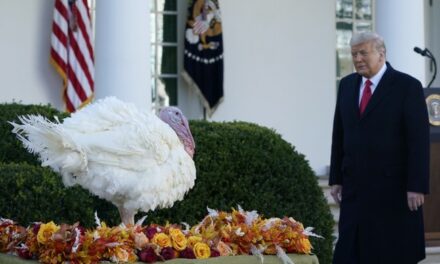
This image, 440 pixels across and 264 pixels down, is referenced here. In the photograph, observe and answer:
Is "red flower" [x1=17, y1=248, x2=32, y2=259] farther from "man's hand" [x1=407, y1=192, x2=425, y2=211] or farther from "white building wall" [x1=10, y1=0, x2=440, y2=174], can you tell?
"white building wall" [x1=10, y1=0, x2=440, y2=174]

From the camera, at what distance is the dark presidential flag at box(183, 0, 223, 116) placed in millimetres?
12648

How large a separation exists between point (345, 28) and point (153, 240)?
9190 mm

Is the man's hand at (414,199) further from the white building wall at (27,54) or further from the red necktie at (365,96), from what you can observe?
the white building wall at (27,54)

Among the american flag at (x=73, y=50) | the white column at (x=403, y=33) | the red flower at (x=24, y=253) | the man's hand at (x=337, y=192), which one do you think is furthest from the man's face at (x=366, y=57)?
the american flag at (x=73, y=50)

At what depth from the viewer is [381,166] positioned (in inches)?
269

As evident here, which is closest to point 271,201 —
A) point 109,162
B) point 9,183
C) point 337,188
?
point 337,188

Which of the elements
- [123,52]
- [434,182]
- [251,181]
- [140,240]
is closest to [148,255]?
[140,240]

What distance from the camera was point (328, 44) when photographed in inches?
541

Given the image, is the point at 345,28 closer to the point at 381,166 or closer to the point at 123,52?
the point at 123,52

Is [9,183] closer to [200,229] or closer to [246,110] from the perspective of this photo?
[200,229]

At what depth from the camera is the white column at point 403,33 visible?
11.2 metres

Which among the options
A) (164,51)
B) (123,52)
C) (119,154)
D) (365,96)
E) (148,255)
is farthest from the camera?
(164,51)

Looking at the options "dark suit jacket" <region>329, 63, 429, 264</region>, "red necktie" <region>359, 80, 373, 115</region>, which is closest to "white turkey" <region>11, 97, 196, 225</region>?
"dark suit jacket" <region>329, 63, 429, 264</region>

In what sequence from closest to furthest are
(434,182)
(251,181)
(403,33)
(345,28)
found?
(251,181), (434,182), (403,33), (345,28)
